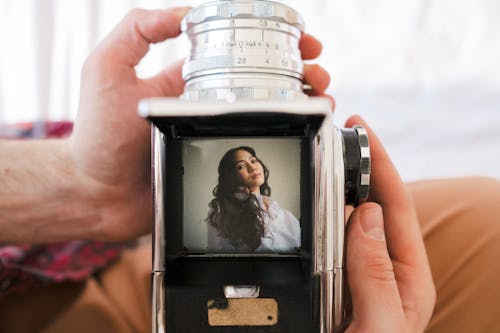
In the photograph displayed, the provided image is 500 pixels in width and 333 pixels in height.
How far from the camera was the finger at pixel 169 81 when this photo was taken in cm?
77

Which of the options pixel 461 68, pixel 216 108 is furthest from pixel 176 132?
pixel 461 68

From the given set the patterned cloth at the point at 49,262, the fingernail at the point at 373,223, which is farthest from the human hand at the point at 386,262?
the patterned cloth at the point at 49,262

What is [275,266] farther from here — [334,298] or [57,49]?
[57,49]

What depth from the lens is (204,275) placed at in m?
0.47

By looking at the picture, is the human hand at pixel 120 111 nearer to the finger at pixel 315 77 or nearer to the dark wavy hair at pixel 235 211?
the finger at pixel 315 77

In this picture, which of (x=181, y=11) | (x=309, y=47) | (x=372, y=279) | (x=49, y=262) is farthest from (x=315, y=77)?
(x=49, y=262)

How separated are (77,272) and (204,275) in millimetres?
398

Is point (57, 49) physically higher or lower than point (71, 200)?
higher

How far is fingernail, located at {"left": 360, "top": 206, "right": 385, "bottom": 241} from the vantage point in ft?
1.66

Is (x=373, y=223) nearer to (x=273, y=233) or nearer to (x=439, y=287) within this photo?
(x=273, y=233)

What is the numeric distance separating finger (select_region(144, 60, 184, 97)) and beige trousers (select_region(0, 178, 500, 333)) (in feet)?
0.93

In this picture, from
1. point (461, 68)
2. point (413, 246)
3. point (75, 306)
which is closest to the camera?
point (413, 246)

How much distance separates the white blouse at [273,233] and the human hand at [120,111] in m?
0.22

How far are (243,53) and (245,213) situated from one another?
0.16m
